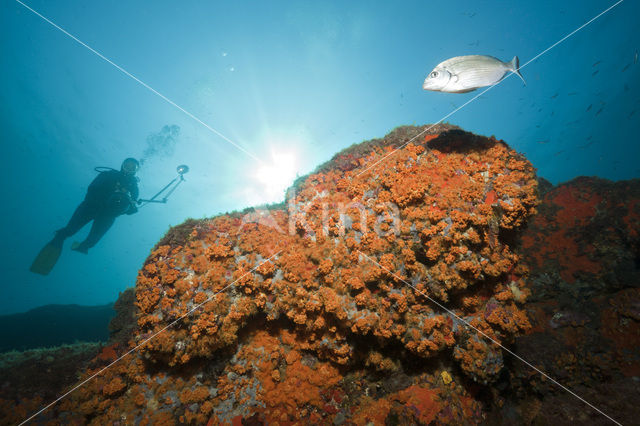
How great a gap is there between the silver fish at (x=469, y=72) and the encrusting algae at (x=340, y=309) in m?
1.44

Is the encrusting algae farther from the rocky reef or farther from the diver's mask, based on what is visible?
the diver's mask

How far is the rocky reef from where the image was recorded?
3775mm

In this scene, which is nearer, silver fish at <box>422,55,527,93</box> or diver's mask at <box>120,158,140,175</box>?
silver fish at <box>422,55,527,93</box>

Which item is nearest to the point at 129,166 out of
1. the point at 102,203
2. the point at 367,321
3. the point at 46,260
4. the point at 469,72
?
the point at 102,203

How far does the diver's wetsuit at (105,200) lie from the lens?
1756 cm

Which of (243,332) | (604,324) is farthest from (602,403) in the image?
(243,332)

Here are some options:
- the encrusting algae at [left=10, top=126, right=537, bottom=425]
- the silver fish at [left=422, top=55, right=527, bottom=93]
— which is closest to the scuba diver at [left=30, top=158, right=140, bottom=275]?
the encrusting algae at [left=10, top=126, right=537, bottom=425]

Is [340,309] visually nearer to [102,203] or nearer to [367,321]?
[367,321]

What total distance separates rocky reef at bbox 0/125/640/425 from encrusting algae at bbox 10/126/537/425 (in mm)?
25

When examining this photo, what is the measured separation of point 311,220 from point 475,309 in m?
3.29

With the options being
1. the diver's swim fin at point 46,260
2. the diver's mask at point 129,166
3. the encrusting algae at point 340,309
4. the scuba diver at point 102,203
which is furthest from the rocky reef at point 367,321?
the diver's swim fin at point 46,260

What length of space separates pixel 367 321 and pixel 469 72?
412cm

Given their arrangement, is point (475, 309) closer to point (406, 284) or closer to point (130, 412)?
point (406, 284)

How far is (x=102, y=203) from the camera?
59.5 ft
